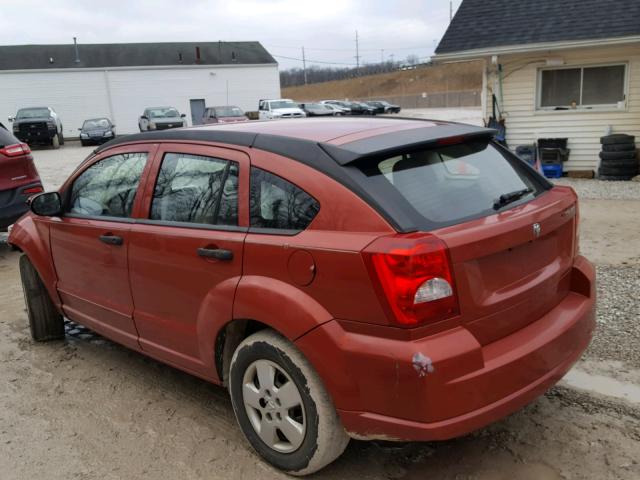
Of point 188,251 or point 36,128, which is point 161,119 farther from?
point 188,251

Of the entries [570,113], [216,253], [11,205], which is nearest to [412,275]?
[216,253]

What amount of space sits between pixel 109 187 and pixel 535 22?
10.7 meters

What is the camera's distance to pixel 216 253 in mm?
2883

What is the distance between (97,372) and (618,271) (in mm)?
4742

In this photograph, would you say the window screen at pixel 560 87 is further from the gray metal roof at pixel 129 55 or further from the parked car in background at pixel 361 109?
the parked car in background at pixel 361 109

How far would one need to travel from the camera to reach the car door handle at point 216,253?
2.83 meters

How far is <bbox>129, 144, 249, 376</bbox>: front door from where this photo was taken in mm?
2900

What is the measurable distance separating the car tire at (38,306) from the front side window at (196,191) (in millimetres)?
1833

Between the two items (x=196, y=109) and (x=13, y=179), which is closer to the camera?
(x=13, y=179)

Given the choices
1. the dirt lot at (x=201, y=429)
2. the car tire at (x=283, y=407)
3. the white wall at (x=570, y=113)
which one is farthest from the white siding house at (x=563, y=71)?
the car tire at (x=283, y=407)

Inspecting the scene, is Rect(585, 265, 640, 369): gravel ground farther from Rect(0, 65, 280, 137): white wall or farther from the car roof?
Rect(0, 65, 280, 137): white wall

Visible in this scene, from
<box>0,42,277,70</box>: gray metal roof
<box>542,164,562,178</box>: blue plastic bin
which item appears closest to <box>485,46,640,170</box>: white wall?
<box>542,164,562,178</box>: blue plastic bin

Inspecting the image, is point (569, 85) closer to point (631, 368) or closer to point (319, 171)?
point (631, 368)

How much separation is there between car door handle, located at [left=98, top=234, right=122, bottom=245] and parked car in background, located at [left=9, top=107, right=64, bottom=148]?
28523 mm
